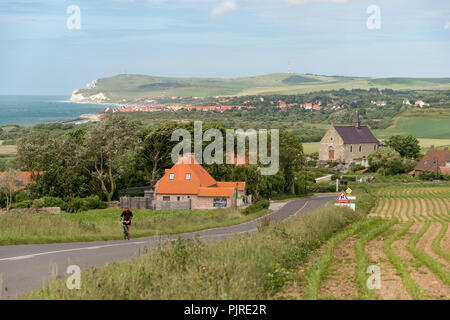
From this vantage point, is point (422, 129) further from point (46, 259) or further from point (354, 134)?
point (46, 259)

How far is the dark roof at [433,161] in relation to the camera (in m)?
89.6

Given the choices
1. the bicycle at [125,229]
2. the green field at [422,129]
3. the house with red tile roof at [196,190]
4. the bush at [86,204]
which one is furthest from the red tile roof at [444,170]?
the bicycle at [125,229]

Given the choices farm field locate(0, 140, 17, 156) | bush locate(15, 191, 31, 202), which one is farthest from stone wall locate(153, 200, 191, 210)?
farm field locate(0, 140, 17, 156)

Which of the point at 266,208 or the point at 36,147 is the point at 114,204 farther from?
the point at 266,208

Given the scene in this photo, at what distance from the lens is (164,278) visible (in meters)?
9.90

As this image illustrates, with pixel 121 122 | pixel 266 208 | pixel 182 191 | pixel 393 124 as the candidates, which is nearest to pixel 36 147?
pixel 121 122

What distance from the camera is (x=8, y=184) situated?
50.6 m

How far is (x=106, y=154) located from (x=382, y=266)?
4909 centimetres

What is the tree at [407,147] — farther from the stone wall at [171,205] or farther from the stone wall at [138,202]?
the stone wall at [138,202]

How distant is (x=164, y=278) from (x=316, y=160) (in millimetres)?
104081

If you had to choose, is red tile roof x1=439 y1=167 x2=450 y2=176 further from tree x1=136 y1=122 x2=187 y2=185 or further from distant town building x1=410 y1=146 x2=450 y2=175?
tree x1=136 y1=122 x2=187 y2=185

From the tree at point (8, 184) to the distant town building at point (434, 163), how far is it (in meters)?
61.7

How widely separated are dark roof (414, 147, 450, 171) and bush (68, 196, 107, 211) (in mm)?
56500

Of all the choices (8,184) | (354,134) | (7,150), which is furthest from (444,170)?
(7,150)
